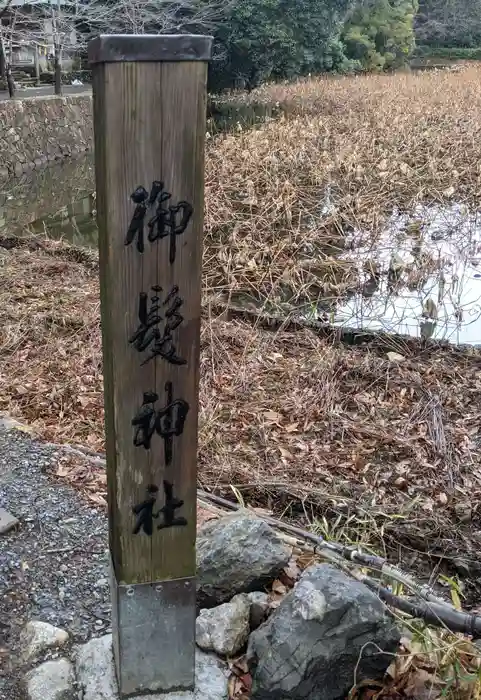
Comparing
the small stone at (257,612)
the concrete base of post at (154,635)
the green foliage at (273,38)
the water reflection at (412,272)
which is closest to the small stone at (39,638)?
the concrete base of post at (154,635)

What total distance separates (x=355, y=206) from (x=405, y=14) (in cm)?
2621

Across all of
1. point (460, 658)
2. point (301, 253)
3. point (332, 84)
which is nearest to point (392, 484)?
point (460, 658)

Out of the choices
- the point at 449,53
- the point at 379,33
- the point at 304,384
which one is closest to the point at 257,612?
the point at 304,384

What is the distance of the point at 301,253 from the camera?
6.95 m

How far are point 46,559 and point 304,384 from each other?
2.30 m

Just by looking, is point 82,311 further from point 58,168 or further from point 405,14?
point 405,14

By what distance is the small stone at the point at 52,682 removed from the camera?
6.35 feet

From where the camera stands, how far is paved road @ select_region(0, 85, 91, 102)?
1575 centimetres

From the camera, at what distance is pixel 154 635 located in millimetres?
1800

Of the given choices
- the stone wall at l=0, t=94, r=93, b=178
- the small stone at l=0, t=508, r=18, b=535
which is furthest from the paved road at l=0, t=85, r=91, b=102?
the small stone at l=0, t=508, r=18, b=535

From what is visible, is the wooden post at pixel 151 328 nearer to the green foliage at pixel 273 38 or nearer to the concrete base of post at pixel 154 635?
the concrete base of post at pixel 154 635

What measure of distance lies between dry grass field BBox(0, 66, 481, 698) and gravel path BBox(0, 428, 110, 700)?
0.54ft

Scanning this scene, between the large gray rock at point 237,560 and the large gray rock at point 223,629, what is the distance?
102mm

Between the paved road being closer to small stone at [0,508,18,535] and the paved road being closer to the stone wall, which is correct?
the stone wall
